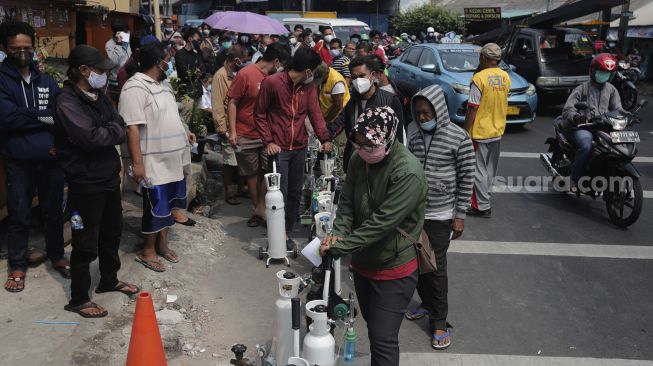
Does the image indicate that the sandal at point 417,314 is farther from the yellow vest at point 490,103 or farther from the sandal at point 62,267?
the yellow vest at point 490,103

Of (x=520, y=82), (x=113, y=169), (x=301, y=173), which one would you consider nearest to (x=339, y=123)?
(x=301, y=173)

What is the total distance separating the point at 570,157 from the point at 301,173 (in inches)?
140

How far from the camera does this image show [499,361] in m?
4.09

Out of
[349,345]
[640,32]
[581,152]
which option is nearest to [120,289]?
[349,345]

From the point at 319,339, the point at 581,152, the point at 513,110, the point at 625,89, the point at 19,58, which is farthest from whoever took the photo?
the point at 625,89

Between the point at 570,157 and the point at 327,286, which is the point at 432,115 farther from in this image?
the point at 570,157

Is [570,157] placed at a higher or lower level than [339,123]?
lower

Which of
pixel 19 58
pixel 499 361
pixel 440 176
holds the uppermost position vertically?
pixel 19 58

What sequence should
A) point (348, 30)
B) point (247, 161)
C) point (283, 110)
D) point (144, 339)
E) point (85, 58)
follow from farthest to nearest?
point (348, 30), point (247, 161), point (283, 110), point (85, 58), point (144, 339)

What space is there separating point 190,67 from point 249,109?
14.7ft

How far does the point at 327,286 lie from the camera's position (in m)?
3.27

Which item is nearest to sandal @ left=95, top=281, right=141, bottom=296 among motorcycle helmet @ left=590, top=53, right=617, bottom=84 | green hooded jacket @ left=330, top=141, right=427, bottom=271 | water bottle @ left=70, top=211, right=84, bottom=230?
water bottle @ left=70, top=211, right=84, bottom=230

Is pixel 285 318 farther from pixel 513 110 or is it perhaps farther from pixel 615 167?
pixel 513 110

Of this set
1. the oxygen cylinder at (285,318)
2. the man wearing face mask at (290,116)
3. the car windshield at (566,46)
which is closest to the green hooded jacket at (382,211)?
the oxygen cylinder at (285,318)
